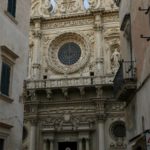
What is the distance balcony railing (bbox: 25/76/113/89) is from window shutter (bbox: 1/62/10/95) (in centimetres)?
1116

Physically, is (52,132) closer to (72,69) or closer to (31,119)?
(31,119)

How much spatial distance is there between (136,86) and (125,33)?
2784mm

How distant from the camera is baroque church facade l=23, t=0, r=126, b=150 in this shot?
22.2 m

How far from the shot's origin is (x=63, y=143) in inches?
898

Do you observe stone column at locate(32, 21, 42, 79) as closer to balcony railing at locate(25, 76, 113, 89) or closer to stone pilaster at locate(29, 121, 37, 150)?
balcony railing at locate(25, 76, 113, 89)

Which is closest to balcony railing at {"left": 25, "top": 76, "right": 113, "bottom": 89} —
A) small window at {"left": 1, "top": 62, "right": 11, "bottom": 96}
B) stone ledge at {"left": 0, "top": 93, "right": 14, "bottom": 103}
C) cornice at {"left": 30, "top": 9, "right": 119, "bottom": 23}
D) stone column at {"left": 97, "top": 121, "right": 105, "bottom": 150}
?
stone column at {"left": 97, "top": 121, "right": 105, "bottom": 150}

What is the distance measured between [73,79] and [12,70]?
36.8ft

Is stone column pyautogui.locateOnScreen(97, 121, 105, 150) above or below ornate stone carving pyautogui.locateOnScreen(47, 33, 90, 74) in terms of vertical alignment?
below

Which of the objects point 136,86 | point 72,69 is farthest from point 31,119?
point 136,86

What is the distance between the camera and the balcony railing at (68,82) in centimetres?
2267

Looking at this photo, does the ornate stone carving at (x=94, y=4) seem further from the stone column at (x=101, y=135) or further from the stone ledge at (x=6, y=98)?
the stone ledge at (x=6, y=98)

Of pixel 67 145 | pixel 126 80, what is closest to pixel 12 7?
pixel 126 80

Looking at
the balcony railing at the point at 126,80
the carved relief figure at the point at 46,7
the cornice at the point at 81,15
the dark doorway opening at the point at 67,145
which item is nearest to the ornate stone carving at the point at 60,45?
the cornice at the point at 81,15

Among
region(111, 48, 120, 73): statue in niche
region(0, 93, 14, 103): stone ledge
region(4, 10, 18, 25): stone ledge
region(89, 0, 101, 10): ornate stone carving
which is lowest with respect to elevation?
region(0, 93, 14, 103): stone ledge
